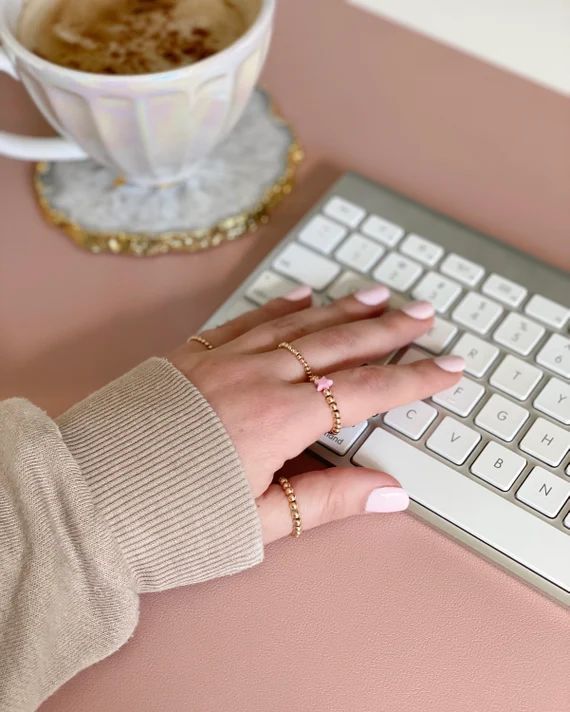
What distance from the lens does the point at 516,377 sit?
0.47 m

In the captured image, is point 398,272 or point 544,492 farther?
point 398,272

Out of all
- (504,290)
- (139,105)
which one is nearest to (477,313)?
(504,290)

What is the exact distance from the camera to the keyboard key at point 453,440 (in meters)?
0.44

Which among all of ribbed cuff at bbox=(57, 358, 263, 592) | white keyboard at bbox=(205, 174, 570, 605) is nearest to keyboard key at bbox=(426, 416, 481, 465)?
white keyboard at bbox=(205, 174, 570, 605)

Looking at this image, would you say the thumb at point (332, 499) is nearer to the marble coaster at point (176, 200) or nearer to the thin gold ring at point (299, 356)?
the thin gold ring at point (299, 356)

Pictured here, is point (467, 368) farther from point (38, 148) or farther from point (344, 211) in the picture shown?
point (38, 148)

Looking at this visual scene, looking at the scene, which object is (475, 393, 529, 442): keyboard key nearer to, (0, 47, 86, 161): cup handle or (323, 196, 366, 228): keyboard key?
Answer: (323, 196, 366, 228): keyboard key

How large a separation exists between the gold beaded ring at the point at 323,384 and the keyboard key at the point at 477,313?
3.8 inches

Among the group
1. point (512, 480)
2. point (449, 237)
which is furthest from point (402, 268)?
point (512, 480)

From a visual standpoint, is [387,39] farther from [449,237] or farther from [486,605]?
[486,605]

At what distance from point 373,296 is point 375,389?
7 centimetres

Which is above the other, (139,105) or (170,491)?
(139,105)

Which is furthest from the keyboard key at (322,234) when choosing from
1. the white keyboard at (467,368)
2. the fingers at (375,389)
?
the fingers at (375,389)

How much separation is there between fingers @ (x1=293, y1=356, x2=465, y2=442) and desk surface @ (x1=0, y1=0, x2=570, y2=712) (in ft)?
0.19
